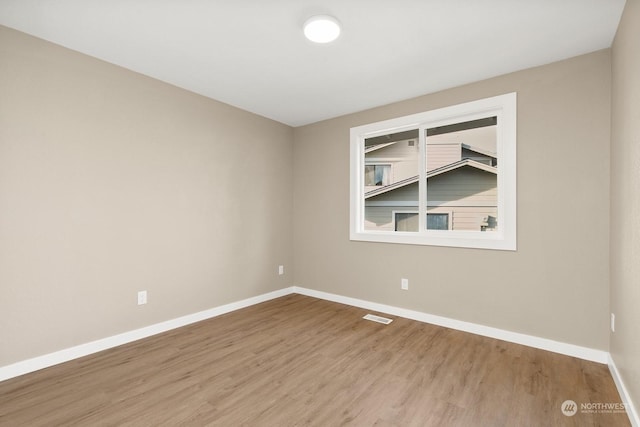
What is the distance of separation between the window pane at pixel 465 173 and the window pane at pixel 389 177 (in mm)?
201

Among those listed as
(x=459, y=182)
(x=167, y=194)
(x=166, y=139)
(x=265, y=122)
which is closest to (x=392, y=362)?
(x=459, y=182)

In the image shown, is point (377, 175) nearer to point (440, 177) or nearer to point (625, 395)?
point (440, 177)

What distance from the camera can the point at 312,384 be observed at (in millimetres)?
2025

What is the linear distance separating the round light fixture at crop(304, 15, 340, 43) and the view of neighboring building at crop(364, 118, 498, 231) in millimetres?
1715

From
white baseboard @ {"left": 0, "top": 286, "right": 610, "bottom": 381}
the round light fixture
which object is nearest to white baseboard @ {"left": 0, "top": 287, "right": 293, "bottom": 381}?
white baseboard @ {"left": 0, "top": 286, "right": 610, "bottom": 381}

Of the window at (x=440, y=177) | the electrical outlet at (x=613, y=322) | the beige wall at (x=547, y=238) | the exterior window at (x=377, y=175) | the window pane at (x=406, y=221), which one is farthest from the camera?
the exterior window at (x=377, y=175)

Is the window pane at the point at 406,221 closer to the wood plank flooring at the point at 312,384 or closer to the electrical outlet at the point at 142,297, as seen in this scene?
the wood plank flooring at the point at 312,384

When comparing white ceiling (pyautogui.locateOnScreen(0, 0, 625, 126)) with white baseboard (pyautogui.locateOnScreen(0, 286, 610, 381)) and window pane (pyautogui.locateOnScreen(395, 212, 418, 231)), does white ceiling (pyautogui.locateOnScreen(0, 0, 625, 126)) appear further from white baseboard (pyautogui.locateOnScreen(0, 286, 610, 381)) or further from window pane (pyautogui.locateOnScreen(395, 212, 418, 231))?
white baseboard (pyautogui.locateOnScreen(0, 286, 610, 381))

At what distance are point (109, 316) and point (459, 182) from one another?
358 cm

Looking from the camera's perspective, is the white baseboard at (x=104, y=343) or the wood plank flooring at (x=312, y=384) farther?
the white baseboard at (x=104, y=343)

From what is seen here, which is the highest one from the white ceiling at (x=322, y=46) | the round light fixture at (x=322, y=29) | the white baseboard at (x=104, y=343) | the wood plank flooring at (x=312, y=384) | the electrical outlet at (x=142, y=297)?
the white ceiling at (x=322, y=46)

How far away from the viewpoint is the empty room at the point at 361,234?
1.85m

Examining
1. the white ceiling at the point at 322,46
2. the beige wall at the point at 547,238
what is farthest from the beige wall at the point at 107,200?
the beige wall at the point at 547,238

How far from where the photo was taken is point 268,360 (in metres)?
2.35
